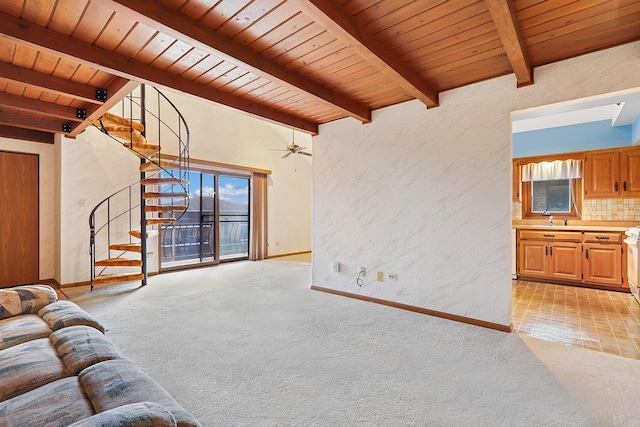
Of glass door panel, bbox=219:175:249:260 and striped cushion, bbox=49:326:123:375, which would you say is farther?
glass door panel, bbox=219:175:249:260

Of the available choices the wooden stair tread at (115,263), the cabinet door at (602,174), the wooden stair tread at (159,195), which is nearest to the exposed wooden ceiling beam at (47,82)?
the wooden stair tread at (159,195)

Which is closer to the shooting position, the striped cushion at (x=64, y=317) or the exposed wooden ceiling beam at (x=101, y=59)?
the striped cushion at (x=64, y=317)

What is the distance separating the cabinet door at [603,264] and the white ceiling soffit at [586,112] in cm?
188

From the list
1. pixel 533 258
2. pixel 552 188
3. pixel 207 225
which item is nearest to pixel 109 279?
pixel 207 225

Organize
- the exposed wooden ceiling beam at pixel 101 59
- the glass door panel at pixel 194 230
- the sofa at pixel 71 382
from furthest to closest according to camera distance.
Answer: the glass door panel at pixel 194 230, the exposed wooden ceiling beam at pixel 101 59, the sofa at pixel 71 382

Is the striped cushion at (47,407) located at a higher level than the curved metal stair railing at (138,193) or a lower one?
lower

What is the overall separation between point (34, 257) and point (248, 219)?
4.05 m

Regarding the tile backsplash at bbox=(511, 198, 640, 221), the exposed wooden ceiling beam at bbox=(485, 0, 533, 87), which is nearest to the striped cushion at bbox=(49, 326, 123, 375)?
the exposed wooden ceiling beam at bbox=(485, 0, 533, 87)

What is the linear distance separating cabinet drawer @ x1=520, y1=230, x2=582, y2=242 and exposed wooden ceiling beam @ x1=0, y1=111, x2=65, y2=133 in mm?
7585

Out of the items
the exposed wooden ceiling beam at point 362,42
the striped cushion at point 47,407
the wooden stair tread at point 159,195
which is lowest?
the striped cushion at point 47,407

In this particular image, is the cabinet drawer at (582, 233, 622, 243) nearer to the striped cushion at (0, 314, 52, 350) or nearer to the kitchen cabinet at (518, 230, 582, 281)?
the kitchen cabinet at (518, 230, 582, 281)

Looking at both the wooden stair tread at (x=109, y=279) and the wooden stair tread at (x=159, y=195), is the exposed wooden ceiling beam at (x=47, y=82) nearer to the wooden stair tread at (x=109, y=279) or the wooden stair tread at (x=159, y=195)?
the wooden stair tread at (x=159, y=195)

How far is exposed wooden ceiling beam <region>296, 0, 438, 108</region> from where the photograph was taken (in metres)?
1.90

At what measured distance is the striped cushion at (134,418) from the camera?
855 millimetres
